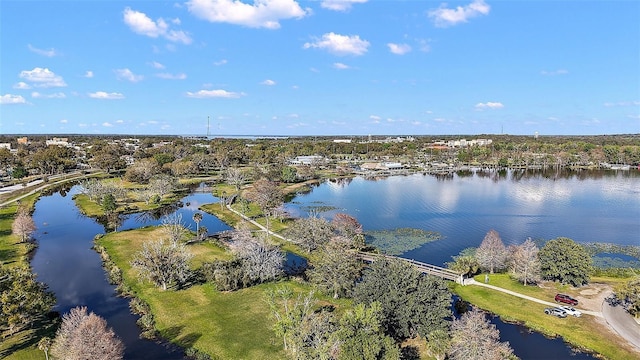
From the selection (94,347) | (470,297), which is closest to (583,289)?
(470,297)

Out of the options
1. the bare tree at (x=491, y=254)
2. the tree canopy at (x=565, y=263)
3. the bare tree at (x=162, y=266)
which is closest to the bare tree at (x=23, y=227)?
the bare tree at (x=162, y=266)

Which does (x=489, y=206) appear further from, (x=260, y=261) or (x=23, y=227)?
(x=23, y=227)

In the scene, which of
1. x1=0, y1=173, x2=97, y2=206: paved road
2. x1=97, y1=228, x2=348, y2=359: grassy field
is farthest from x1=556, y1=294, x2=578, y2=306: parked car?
x1=0, y1=173, x2=97, y2=206: paved road

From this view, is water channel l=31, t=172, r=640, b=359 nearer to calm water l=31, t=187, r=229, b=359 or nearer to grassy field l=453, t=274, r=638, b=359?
calm water l=31, t=187, r=229, b=359

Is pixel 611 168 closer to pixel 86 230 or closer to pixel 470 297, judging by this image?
pixel 470 297

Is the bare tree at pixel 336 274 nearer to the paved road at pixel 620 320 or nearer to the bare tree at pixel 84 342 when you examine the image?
the paved road at pixel 620 320

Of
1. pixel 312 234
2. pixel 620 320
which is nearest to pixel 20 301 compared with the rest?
pixel 312 234
